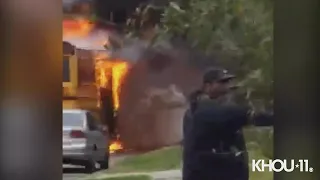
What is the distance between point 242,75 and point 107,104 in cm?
79

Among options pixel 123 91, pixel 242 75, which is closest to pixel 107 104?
pixel 123 91

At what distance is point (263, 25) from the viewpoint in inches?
175

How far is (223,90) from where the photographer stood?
4.50 metres

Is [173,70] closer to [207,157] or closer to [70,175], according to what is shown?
[207,157]

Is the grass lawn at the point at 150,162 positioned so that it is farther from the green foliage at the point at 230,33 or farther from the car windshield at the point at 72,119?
the green foliage at the point at 230,33

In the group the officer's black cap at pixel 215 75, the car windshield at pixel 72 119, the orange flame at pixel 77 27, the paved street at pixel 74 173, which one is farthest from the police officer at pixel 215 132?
the orange flame at pixel 77 27

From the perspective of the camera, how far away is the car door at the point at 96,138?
4449mm

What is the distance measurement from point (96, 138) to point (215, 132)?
0.69 metres

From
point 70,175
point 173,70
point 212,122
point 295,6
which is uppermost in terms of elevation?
point 295,6

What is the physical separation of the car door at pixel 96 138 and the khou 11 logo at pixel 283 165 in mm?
890

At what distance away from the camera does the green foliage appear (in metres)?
4.45

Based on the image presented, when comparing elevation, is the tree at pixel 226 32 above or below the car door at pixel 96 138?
above

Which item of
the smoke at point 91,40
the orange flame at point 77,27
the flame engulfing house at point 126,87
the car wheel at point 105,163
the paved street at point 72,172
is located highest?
the orange flame at point 77,27

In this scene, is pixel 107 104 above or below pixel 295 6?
below
